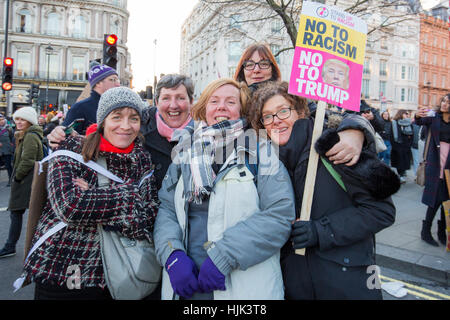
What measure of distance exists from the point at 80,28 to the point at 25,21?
6898 millimetres

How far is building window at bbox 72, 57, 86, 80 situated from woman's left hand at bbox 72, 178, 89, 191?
46.8 m

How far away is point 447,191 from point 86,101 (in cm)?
524

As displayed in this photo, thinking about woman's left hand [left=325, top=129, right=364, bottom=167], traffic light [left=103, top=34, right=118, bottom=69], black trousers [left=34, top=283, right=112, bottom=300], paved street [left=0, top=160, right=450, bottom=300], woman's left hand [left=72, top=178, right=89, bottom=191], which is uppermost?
traffic light [left=103, top=34, right=118, bottom=69]

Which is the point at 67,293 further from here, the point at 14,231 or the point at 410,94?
the point at 410,94

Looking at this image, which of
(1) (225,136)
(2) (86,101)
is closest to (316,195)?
(1) (225,136)

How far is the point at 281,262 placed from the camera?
2.00 m

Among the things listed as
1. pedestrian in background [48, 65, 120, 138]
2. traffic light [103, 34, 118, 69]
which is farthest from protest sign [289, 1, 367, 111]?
traffic light [103, 34, 118, 69]

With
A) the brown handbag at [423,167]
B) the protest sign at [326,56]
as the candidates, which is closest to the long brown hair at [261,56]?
Result: the protest sign at [326,56]

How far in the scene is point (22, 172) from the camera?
499 centimetres

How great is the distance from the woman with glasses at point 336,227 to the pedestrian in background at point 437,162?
12.5 feet

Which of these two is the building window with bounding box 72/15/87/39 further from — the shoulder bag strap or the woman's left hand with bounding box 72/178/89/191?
the shoulder bag strap

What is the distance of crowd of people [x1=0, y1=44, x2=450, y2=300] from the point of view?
5.92 ft

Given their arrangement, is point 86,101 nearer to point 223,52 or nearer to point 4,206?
point 4,206

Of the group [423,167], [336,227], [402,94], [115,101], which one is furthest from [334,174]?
[402,94]
